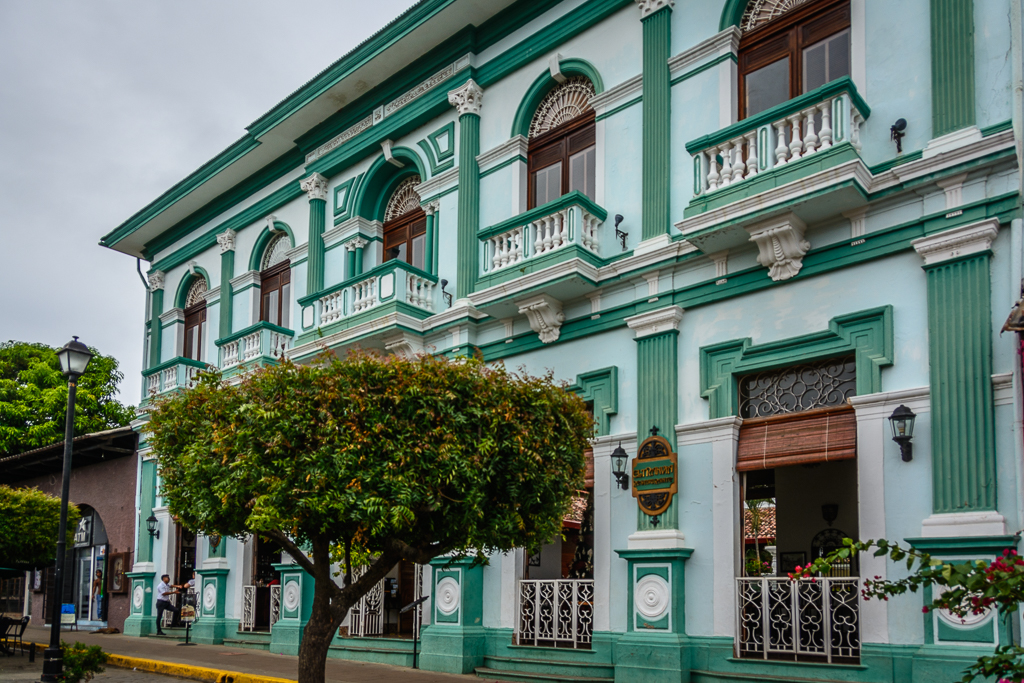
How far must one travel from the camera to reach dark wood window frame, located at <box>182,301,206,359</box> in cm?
2050

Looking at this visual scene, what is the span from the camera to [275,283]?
60.2ft

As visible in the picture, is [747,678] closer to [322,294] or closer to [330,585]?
[330,585]

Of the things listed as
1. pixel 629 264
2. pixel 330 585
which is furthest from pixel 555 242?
pixel 330 585

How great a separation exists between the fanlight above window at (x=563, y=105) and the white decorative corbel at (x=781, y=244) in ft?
12.7

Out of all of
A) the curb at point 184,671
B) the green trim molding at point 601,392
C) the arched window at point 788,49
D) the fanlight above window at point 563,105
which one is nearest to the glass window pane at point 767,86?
the arched window at point 788,49

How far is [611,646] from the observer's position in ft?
35.1

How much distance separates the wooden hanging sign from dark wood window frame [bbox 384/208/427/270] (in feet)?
20.2

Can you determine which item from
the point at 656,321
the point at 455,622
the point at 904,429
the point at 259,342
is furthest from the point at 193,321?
the point at 904,429

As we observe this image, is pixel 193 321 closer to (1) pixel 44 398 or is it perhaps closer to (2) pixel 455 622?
(1) pixel 44 398

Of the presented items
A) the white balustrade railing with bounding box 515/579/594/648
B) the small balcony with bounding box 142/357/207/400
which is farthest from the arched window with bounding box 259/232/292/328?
the white balustrade railing with bounding box 515/579/594/648

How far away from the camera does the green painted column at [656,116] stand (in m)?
11.4

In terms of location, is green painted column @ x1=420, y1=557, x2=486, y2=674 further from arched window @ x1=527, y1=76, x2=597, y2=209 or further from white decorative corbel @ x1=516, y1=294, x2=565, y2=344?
arched window @ x1=527, y1=76, x2=597, y2=209

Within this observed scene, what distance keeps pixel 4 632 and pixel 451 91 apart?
11.5m

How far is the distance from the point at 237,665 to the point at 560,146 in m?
8.74
